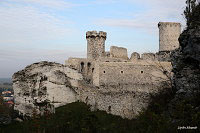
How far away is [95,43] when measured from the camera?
31.3 m

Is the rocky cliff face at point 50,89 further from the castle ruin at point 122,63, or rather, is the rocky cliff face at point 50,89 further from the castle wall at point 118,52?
the castle wall at point 118,52

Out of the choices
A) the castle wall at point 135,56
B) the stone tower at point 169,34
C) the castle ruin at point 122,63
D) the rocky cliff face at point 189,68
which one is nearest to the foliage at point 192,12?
the rocky cliff face at point 189,68

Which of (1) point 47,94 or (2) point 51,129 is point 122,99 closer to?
(1) point 47,94

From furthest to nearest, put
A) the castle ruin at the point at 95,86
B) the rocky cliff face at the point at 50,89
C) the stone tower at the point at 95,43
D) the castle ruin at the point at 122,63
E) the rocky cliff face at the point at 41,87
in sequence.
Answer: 1. the stone tower at the point at 95,43
2. the castle ruin at the point at 122,63
3. the rocky cliff face at the point at 41,87
4. the rocky cliff face at the point at 50,89
5. the castle ruin at the point at 95,86

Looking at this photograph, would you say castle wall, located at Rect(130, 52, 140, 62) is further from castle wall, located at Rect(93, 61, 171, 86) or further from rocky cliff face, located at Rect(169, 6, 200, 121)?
rocky cliff face, located at Rect(169, 6, 200, 121)

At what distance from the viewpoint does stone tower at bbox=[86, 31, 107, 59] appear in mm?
31219

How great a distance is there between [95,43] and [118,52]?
4382mm

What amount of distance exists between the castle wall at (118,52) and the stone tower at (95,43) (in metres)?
3.33

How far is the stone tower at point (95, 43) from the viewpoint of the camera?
102ft

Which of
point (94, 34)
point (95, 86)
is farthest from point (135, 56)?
point (95, 86)

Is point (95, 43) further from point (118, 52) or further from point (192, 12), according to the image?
point (192, 12)

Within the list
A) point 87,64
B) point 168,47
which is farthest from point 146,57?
point 87,64

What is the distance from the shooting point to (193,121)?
19.1 feet

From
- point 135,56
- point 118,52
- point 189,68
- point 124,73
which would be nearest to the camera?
point 189,68
